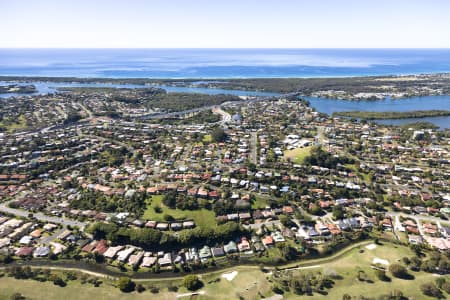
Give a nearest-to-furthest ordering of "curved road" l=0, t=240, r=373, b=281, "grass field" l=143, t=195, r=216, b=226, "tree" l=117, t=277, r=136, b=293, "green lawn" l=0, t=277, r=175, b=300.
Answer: "green lawn" l=0, t=277, r=175, b=300 → "tree" l=117, t=277, r=136, b=293 → "curved road" l=0, t=240, r=373, b=281 → "grass field" l=143, t=195, r=216, b=226

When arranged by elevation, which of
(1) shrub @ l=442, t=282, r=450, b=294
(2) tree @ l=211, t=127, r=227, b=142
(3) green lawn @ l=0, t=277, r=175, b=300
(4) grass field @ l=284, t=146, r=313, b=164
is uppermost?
(2) tree @ l=211, t=127, r=227, b=142

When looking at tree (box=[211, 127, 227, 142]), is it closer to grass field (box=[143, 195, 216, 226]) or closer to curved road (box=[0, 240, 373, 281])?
grass field (box=[143, 195, 216, 226])

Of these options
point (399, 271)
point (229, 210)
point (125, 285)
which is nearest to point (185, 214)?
point (229, 210)

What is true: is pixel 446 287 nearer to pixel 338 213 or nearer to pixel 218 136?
pixel 338 213

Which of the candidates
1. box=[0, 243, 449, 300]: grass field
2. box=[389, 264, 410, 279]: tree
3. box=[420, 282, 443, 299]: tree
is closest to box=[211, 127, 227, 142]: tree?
box=[0, 243, 449, 300]: grass field

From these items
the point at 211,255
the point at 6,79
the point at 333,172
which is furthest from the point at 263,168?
the point at 6,79

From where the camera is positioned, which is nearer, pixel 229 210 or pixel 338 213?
pixel 338 213
